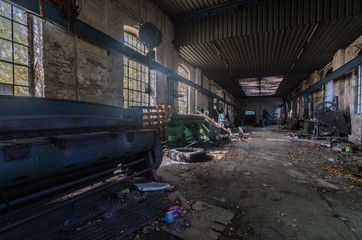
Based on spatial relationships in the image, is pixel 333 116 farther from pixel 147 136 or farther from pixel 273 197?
pixel 147 136

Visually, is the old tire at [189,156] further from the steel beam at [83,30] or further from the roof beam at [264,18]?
the roof beam at [264,18]

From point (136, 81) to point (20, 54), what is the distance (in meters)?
3.76

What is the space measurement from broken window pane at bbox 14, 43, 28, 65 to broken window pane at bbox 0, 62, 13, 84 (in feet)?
0.67

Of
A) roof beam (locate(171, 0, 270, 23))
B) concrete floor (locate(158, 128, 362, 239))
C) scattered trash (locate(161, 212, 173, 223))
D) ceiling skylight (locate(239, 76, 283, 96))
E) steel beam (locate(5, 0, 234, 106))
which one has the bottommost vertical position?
concrete floor (locate(158, 128, 362, 239))

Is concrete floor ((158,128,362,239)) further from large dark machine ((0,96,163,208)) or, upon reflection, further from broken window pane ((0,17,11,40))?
broken window pane ((0,17,11,40))

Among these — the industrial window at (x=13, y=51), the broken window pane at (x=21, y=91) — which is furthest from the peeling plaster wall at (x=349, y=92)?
the industrial window at (x=13, y=51)

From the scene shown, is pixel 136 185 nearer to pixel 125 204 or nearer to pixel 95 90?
pixel 125 204

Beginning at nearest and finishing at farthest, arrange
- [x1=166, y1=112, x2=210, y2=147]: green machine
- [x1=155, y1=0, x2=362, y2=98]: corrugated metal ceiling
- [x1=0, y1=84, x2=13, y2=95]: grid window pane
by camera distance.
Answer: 1. [x1=0, y1=84, x2=13, y2=95]: grid window pane
2. [x1=166, y1=112, x2=210, y2=147]: green machine
3. [x1=155, y1=0, x2=362, y2=98]: corrugated metal ceiling

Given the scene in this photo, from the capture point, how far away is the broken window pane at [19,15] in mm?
3555

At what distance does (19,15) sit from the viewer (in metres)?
3.62

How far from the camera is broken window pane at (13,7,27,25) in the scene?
11.7ft

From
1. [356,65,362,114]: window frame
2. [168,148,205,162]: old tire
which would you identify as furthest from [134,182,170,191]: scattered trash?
[356,65,362,114]: window frame

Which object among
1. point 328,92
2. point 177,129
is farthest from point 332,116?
point 177,129

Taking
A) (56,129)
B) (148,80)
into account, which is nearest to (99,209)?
(56,129)
